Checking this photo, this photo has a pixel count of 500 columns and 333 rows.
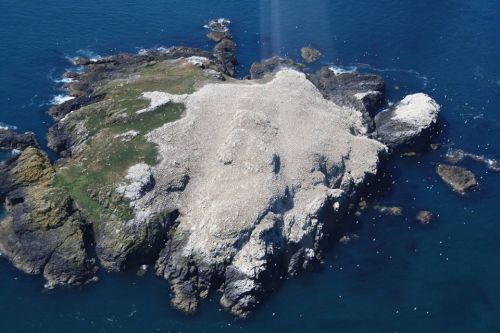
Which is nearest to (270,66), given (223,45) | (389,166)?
(223,45)

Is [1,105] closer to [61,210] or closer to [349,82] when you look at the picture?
[61,210]

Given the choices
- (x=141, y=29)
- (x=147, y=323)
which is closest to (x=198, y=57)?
Result: (x=141, y=29)

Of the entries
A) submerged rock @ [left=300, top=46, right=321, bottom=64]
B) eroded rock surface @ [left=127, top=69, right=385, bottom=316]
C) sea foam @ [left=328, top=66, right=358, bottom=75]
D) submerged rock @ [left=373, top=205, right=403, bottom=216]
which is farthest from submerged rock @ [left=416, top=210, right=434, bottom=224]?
submerged rock @ [left=300, top=46, right=321, bottom=64]

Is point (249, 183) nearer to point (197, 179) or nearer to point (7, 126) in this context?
point (197, 179)

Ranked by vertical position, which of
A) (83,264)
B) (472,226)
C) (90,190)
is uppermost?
(90,190)

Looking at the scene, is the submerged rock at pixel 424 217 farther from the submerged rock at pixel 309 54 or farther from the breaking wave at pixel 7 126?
the breaking wave at pixel 7 126

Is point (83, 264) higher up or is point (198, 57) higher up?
point (198, 57)

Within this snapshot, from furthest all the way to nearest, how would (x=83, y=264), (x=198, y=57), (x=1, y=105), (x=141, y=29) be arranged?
(x=141, y=29), (x=198, y=57), (x=1, y=105), (x=83, y=264)
